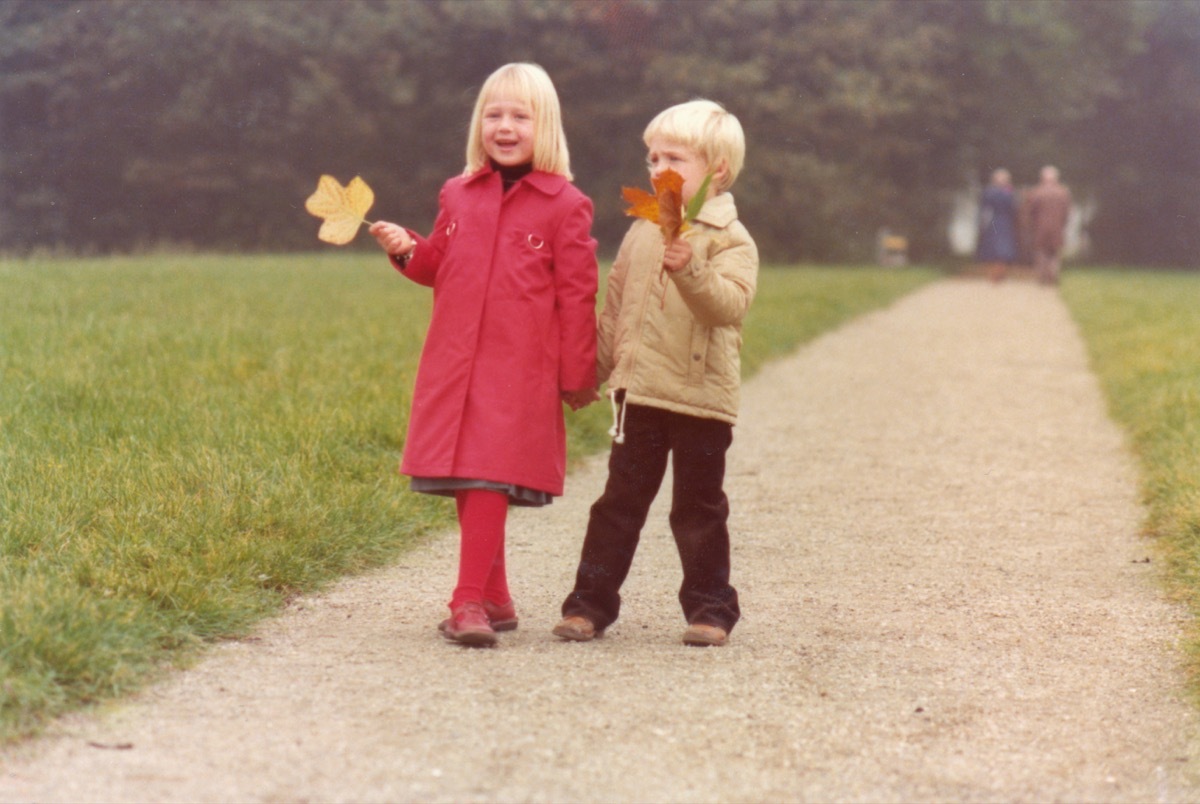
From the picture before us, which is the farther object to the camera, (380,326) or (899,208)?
(899,208)

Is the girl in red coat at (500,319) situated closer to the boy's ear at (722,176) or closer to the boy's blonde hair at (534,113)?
the boy's blonde hair at (534,113)

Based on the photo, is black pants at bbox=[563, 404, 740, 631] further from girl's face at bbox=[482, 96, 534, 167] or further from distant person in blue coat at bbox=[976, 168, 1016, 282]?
distant person in blue coat at bbox=[976, 168, 1016, 282]

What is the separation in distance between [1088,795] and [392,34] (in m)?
29.4

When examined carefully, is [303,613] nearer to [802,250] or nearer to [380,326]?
[380,326]

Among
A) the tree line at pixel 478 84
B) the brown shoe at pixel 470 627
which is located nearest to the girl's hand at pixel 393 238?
the brown shoe at pixel 470 627

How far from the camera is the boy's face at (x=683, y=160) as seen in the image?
13.4 feet

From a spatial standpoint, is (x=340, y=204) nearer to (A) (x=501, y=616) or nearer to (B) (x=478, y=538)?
(B) (x=478, y=538)

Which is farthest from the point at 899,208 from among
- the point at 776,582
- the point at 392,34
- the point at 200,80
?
the point at 776,582

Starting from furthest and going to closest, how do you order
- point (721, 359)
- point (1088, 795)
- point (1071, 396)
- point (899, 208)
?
point (899, 208) < point (1071, 396) < point (721, 359) < point (1088, 795)

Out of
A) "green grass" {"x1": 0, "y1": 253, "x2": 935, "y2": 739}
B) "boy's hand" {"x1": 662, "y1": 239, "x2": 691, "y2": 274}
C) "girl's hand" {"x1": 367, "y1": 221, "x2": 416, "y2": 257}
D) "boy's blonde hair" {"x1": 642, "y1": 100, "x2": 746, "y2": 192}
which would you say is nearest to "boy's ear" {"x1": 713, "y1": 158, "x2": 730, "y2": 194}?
"boy's blonde hair" {"x1": 642, "y1": 100, "x2": 746, "y2": 192}

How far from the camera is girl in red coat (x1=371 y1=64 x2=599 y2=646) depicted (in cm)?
411

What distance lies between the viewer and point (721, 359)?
4.12 metres

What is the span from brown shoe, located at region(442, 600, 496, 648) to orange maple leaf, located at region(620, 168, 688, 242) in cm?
110

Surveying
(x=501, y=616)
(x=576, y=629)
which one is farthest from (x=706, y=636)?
(x=501, y=616)
